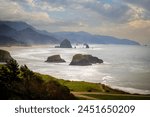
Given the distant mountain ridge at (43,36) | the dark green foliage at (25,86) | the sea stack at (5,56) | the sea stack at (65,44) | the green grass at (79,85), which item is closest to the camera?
the dark green foliage at (25,86)

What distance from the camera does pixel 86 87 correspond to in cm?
1309

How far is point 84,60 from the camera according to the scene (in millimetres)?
13164

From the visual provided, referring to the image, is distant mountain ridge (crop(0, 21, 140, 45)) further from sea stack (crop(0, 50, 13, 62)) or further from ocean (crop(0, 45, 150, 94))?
sea stack (crop(0, 50, 13, 62))

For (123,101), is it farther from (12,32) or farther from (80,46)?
(12,32)

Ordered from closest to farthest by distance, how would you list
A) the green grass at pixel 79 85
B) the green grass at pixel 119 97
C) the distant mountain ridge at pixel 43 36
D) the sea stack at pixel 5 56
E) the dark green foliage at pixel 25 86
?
the dark green foliage at pixel 25 86 → the green grass at pixel 119 97 → the sea stack at pixel 5 56 → the green grass at pixel 79 85 → the distant mountain ridge at pixel 43 36

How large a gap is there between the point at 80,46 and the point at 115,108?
10.4 feet

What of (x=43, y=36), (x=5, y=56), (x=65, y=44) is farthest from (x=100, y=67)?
(x=5, y=56)

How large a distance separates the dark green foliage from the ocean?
545mm

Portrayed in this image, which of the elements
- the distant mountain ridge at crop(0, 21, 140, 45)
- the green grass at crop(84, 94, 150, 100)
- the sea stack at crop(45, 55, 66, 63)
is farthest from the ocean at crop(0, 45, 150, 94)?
the green grass at crop(84, 94, 150, 100)

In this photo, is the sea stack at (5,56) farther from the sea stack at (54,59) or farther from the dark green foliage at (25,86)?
the sea stack at (54,59)

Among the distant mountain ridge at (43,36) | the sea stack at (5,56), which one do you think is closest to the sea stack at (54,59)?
the distant mountain ridge at (43,36)

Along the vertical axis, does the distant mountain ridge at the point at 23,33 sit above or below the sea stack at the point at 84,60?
above

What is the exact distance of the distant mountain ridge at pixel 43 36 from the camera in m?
13.1

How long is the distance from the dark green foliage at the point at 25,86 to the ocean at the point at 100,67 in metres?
0.55
